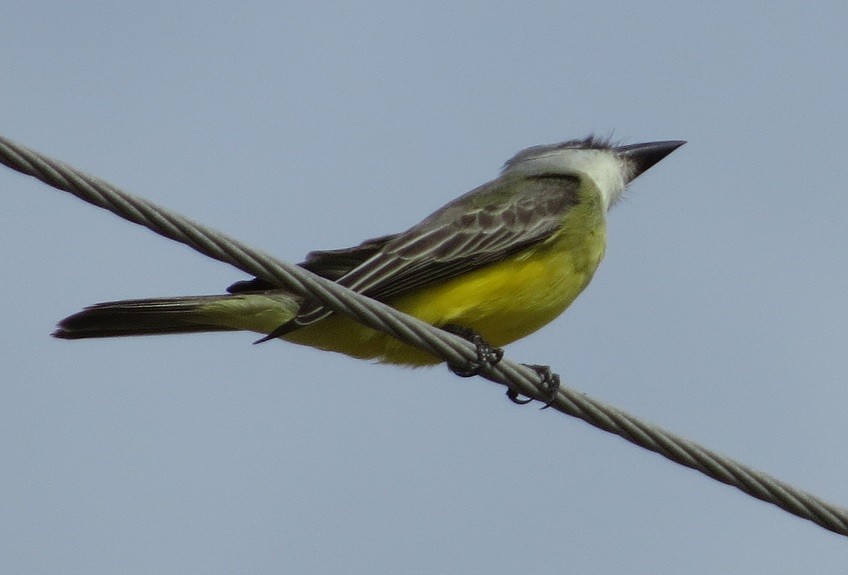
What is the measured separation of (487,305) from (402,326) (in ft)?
6.65

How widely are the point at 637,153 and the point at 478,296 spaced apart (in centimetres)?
274

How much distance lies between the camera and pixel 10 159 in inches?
162

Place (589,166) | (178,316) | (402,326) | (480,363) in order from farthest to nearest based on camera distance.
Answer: (589,166), (178,316), (480,363), (402,326)

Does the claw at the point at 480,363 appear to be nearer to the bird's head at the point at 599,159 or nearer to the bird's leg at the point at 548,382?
the bird's leg at the point at 548,382

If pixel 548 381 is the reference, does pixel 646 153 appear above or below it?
above

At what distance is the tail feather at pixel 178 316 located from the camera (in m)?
6.97

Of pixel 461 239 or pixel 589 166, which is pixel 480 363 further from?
pixel 589 166

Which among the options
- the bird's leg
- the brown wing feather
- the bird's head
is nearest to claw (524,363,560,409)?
the bird's leg

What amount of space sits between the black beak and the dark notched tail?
327cm

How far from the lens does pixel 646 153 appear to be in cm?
935

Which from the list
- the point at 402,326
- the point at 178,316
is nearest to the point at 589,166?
the point at 178,316

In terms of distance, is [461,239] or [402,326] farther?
[461,239]

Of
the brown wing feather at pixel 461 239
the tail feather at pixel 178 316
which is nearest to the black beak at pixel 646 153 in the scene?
the brown wing feather at pixel 461 239

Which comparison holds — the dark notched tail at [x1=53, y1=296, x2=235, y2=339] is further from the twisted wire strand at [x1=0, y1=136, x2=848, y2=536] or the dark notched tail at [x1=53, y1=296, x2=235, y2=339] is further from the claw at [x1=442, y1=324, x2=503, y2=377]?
the twisted wire strand at [x1=0, y1=136, x2=848, y2=536]
